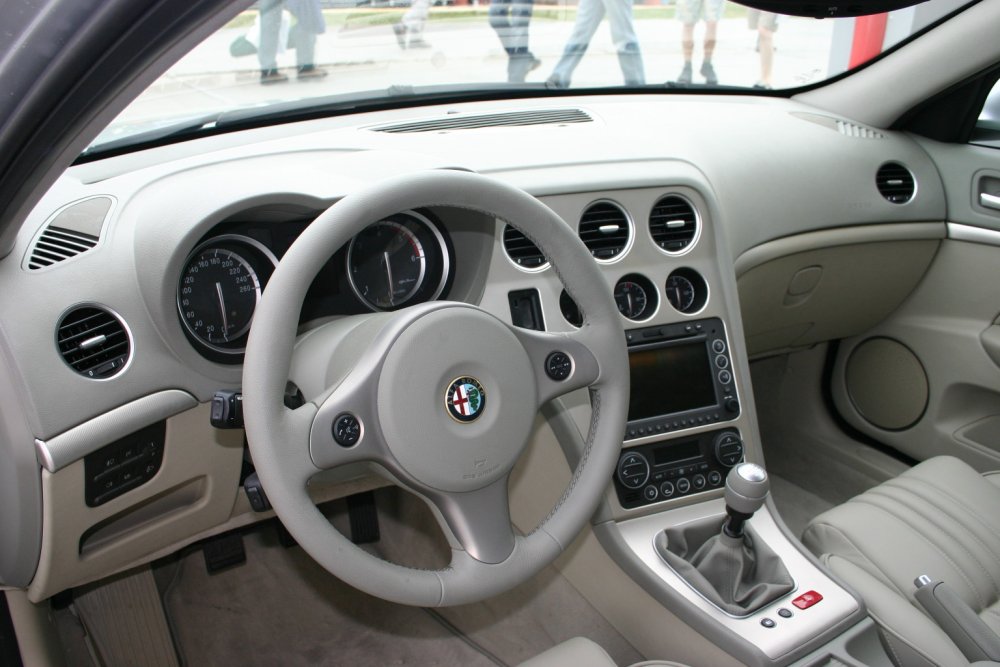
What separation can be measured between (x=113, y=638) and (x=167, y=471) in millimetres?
688

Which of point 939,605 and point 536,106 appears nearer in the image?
point 939,605

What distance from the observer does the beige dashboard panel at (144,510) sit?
1416 millimetres

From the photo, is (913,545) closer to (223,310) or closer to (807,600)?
(807,600)

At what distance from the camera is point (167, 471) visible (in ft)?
5.08

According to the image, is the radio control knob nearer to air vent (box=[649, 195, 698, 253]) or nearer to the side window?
air vent (box=[649, 195, 698, 253])

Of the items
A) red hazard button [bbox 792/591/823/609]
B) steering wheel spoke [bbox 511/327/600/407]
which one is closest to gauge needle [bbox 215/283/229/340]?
steering wheel spoke [bbox 511/327/600/407]

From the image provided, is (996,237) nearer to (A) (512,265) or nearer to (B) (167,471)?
(A) (512,265)

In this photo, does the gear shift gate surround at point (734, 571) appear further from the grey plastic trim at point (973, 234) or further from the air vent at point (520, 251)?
the grey plastic trim at point (973, 234)

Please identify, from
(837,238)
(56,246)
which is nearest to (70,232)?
(56,246)

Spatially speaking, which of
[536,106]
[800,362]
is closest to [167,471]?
[536,106]

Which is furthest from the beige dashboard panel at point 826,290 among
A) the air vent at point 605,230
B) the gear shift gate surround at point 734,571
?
the gear shift gate surround at point 734,571

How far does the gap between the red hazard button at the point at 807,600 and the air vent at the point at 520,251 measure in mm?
764

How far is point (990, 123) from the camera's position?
2.39 m

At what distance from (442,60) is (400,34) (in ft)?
0.47
